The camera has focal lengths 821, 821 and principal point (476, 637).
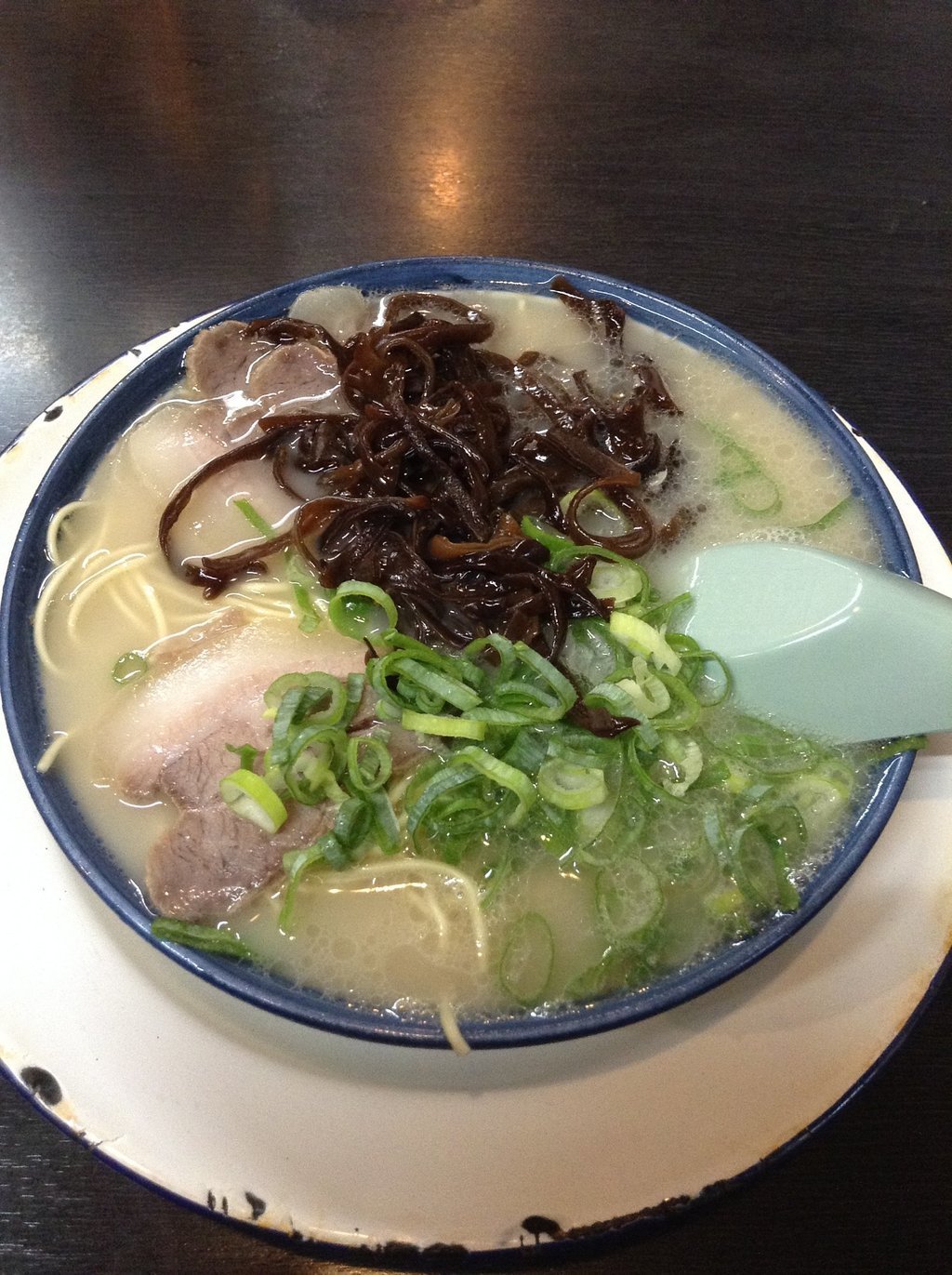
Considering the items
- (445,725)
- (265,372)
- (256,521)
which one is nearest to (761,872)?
(445,725)

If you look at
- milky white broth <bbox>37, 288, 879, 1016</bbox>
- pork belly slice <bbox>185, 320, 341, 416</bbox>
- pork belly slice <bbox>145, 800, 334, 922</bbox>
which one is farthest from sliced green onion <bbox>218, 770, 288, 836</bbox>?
pork belly slice <bbox>185, 320, 341, 416</bbox>

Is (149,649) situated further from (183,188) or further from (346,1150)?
(183,188)

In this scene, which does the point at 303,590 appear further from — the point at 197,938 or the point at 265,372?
the point at 197,938

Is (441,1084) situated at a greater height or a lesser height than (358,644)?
lesser

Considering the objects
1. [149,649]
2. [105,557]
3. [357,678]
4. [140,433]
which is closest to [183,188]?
[140,433]

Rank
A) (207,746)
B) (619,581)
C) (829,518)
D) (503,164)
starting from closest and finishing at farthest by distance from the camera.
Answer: (207,746) → (619,581) → (829,518) → (503,164)

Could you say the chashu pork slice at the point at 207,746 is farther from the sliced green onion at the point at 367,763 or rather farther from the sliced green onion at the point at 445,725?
the sliced green onion at the point at 445,725
